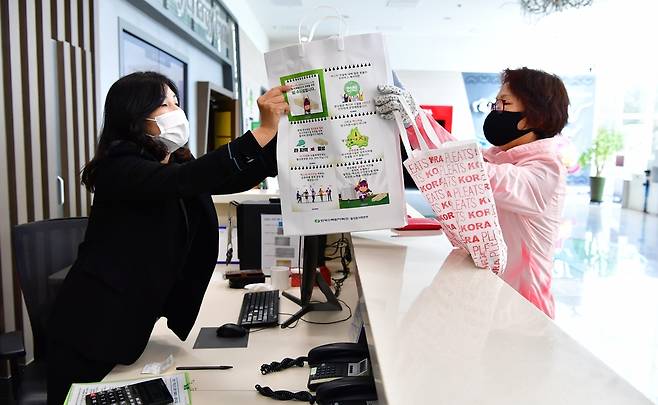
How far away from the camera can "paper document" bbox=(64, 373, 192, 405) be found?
1.31 metres

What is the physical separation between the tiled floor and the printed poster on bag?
0.80 metres

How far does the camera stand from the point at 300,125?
1.49 metres

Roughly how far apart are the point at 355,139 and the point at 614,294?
15.0ft

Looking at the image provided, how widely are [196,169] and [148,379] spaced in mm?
564

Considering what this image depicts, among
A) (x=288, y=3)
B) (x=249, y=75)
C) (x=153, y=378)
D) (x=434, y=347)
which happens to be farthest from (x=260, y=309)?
(x=288, y=3)

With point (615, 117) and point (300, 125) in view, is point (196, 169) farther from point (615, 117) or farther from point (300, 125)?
point (615, 117)

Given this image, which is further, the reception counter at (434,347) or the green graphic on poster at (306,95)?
the green graphic on poster at (306,95)

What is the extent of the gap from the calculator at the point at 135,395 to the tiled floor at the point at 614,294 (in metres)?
1.21

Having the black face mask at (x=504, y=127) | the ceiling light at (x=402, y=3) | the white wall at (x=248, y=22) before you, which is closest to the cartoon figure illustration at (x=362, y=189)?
the black face mask at (x=504, y=127)

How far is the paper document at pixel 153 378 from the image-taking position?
131 cm

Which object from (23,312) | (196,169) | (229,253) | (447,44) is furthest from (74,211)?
(447,44)

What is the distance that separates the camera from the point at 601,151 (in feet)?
44.1

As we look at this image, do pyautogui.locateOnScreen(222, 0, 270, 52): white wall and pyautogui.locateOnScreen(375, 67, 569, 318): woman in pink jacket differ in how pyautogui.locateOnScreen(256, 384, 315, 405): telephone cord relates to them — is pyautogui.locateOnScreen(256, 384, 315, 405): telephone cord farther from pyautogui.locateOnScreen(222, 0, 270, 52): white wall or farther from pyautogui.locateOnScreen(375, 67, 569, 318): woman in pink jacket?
pyautogui.locateOnScreen(222, 0, 270, 52): white wall

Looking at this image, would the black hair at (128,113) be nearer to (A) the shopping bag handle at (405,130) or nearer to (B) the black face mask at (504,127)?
(A) the shopping bag handle at (405,130)
